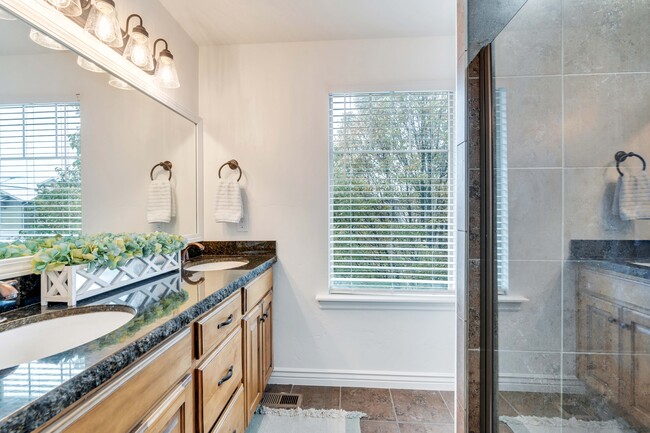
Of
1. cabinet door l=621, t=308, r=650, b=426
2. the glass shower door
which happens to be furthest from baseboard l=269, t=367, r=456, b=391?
cabinet door l=621, t=308, r=650, b=426

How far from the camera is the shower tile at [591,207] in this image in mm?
730

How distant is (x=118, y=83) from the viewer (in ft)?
4.56

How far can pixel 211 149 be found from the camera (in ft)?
7.04

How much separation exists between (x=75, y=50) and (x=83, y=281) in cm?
92

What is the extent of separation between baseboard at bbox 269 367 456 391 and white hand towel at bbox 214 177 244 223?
116 centimetres

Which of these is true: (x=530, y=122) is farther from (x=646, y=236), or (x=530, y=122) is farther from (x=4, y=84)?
(x=4, y=84)

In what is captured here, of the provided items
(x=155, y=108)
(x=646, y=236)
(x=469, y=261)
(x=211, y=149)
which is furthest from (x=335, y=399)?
(x=155, y=108)

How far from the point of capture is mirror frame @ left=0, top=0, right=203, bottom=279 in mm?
919

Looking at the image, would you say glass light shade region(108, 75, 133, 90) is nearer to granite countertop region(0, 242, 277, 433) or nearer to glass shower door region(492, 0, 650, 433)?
granite countertop region(0, 242, 277, 433)

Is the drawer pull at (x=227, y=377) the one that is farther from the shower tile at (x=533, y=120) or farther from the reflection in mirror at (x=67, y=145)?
the shower tile at (x=533, y=120)

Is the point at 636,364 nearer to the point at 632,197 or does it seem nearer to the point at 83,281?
the point at 632,197

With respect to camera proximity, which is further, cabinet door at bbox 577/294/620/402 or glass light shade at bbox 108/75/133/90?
glass light shade at bbox 108/75/133/90

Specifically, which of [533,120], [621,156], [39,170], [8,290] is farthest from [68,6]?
[621,156]

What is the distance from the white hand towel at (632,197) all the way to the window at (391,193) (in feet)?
4.28
